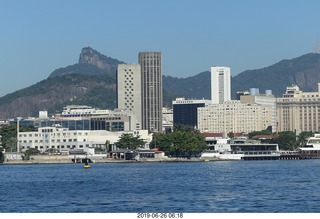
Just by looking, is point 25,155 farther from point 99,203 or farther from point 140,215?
point 140,215

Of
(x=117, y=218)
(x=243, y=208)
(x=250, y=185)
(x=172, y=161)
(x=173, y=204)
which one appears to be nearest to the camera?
(x=117, y=218)

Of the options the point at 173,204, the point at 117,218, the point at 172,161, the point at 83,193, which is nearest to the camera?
the point at 117,218

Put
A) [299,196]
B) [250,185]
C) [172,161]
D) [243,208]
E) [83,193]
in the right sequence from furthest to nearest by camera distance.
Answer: [172,161]
[250,185]
[83,193]
[299,196]
[243,208]

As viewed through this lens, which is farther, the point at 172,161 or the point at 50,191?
the point at 172,161

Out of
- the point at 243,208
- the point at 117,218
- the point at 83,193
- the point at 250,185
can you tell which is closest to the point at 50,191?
the point at 83,193

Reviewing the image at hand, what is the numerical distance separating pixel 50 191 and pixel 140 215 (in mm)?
44382

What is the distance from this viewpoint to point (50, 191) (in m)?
75.2

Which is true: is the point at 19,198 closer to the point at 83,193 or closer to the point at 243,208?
the point at 83,193

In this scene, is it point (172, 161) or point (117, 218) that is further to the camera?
point (172, 161)

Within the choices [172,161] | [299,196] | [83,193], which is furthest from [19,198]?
[172,161]

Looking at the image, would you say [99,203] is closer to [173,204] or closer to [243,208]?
[173,204]

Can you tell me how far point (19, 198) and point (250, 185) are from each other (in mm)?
19878

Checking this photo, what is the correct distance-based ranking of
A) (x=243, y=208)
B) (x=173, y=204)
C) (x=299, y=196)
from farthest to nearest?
(x=299, y=196) → (x=173, y=204) → (x=243, y=208)

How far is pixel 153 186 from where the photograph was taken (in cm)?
8075
